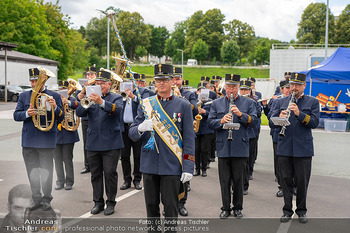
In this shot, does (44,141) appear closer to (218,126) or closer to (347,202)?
(218,126)

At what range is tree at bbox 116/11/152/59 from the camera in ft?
304

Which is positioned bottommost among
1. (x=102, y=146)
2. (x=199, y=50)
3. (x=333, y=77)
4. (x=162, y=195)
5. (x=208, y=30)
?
(x=162, y=195)

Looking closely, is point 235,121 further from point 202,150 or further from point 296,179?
point 202,150

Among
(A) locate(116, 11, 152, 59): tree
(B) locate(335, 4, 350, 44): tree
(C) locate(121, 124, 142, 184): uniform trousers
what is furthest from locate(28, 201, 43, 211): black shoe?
(A) locate(116, 11, 152, 59): tree

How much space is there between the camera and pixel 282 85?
29.3 feet

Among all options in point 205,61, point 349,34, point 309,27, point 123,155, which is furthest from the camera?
point 205,61

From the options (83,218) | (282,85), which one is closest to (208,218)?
(83,218)

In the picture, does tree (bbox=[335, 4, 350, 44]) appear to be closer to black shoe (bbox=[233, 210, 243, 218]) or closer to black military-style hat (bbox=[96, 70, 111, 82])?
black shoe (bbox=[233, 210, 243, 218])

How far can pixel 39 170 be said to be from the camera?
6645mm

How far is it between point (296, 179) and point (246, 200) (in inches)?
55.0

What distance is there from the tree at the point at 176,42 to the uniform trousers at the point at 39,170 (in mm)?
97159

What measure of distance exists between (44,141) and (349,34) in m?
75.9

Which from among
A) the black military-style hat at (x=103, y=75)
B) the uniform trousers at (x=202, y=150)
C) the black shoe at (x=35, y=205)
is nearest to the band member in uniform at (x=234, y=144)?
the black military-style hat at (x=103, y=75)

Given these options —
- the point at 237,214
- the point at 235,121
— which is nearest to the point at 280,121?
the point at 235,121
